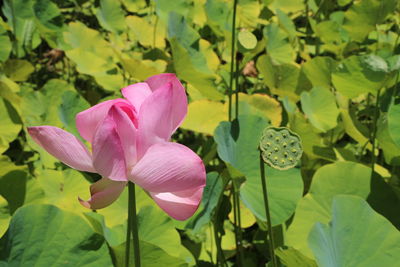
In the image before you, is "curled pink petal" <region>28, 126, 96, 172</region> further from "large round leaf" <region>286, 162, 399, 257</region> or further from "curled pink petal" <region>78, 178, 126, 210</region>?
"large round leaf" <region>286, 162, 399, 257</region>

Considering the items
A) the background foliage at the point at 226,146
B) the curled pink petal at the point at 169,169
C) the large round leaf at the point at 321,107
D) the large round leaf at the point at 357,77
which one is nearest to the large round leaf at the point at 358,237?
the background foliage at the point at 226,146

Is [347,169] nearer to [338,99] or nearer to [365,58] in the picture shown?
[365,58]

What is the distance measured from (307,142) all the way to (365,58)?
0.23 metres

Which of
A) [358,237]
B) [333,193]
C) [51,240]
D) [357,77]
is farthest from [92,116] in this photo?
[357,77]

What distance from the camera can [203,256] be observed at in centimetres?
106

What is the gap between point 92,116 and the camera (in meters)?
0.47

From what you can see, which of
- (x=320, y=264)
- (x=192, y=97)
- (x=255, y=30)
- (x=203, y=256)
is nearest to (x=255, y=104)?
(x=192, y=97)

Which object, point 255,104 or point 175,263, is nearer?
point 175,263

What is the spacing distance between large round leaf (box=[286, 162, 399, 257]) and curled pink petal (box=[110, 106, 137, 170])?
1.49 ft

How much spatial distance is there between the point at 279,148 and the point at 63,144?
8.4 inches

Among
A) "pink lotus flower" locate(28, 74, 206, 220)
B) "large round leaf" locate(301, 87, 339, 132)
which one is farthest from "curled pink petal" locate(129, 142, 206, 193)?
"large round leaf" locate(301, 87, 339, 132)

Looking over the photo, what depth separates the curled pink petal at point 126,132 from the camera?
439 mm

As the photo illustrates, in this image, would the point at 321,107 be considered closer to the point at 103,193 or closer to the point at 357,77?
the point at 357,77

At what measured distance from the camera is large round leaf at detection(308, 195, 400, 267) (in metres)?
0.61
